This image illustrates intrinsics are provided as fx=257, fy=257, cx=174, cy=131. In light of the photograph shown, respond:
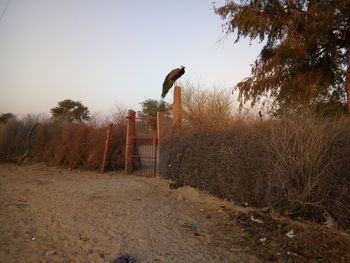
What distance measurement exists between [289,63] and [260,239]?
23.7 ft

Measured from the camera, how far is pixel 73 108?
32531 millimetres

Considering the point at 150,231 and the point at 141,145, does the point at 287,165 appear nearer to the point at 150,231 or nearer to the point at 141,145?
the point at 150,231

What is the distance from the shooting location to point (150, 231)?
432 centimetres

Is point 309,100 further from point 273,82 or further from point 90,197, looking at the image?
point 90,197

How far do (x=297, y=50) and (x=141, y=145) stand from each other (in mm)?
6751

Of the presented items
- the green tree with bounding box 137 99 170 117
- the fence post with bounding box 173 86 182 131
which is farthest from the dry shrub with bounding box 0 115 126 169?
the green tree with bounding box 137 99 170 117

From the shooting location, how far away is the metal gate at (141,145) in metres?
10.0

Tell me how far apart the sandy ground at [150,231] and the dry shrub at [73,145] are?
14.1ft

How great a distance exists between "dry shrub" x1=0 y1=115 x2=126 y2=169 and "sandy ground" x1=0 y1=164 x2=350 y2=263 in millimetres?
4297

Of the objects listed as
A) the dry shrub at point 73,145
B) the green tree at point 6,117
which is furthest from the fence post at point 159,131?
the green tree at point 6,117

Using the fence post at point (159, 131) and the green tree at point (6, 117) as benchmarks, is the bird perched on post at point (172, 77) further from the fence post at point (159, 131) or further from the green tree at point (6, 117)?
the green tree at point (6, 117)

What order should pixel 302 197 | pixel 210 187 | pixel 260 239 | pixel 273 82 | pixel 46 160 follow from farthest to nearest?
pixel 46 160 < pixel 273 82 < pixel 210 187 < pixel 302 197 < pixel 260 239

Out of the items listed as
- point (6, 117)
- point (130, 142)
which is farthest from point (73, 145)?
point (6, 117)

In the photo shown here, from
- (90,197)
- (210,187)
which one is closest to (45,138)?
(90,197)
